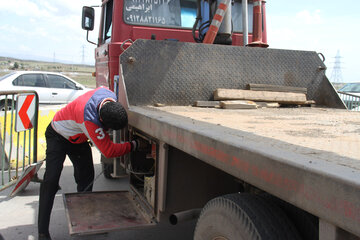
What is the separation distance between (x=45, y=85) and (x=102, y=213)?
9625 millimetres

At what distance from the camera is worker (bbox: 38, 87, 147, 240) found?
2.88 m

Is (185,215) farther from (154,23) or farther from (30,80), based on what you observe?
(30,80)

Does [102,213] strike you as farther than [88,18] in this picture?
No

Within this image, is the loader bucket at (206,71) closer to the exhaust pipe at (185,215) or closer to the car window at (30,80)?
the exhaust pipe at (185,215)

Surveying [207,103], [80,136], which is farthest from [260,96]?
[80,136]

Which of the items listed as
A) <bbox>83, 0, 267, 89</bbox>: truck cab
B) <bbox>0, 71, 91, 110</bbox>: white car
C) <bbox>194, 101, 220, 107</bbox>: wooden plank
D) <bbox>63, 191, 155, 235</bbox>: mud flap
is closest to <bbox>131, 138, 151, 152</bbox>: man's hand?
<bbox>63, 191, 155, 235</bbox>: mud flap

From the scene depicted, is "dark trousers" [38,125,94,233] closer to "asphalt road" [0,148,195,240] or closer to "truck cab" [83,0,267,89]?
"asphalt road" [0,148,195,240]

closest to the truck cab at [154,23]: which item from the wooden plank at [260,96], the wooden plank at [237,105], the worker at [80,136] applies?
the wooden plank at [260,96]

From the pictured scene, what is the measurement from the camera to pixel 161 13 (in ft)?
15.7

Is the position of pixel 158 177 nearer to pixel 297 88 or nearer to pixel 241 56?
pixel 241 56

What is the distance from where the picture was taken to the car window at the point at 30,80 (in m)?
11.1

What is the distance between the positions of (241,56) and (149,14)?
156 cm

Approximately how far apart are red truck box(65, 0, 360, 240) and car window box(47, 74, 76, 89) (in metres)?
6.67

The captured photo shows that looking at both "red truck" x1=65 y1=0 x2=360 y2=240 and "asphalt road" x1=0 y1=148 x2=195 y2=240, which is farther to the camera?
"asphalt road" x1=0 y1=148 x2=195 y2=240
